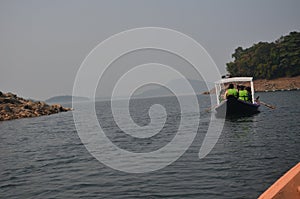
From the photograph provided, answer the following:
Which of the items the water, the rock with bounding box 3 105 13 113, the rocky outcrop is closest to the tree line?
the rocky outcrop

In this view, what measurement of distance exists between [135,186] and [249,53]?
176 metres

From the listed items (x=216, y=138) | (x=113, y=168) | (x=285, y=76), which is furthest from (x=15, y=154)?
(x=285, y=76)

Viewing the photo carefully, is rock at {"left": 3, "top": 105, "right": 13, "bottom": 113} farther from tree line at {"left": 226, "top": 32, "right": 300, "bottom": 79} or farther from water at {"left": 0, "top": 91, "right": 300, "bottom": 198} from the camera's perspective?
tree line at {"left": 226, "top": 32, "right": 300, "bottom": 79}

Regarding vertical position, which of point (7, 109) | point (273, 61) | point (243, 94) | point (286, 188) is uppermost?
point (273, 61)

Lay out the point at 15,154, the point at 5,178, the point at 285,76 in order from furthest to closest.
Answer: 1. the point at 285,76
2. the point at 15,154
3. the point at 5,178

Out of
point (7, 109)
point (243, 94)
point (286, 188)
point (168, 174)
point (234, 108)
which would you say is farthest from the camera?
point (7, 109)

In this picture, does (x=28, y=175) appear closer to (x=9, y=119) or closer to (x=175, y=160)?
(x=175, y=160)

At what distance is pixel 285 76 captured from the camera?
150m

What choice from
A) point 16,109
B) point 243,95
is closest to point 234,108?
point 243,95

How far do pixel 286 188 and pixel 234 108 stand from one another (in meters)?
31.0

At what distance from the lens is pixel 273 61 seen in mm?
150750

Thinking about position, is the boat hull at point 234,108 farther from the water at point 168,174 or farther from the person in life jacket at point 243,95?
the water at point 168,174

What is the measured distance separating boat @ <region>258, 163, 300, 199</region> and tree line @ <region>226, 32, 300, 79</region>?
489 feet

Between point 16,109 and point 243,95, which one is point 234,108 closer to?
point 243,95
